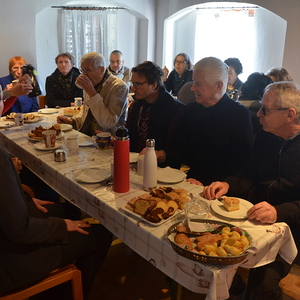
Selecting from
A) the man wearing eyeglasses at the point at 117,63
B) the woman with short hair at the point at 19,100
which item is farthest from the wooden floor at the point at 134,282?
the man wearing eyeglasses at the point at 117,63

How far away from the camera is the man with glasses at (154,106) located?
2.16 m

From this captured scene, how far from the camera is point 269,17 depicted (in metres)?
5.87

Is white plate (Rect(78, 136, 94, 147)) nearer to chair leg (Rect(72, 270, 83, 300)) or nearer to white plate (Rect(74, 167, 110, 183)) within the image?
white plate (Rect(74, 167, 110, 183))

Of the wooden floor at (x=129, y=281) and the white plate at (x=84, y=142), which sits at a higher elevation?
the white plate at (x=84, y=142)

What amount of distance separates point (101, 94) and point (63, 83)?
1.93 m

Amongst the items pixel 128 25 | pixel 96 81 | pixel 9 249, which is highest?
pixel 128 25

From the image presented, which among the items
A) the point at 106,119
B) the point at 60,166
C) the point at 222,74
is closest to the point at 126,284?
the point at 60,166

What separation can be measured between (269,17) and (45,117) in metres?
4.87

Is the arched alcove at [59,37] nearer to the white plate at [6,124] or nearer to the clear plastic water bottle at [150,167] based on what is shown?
the white plate at [6,124]

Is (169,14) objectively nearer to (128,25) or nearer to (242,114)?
(128,25)

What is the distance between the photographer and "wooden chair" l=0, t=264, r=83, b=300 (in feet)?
3.99

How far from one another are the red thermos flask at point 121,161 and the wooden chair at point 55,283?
16.0 inches

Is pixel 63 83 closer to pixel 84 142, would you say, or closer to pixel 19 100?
pixel 19 100

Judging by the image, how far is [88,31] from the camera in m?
6.73
